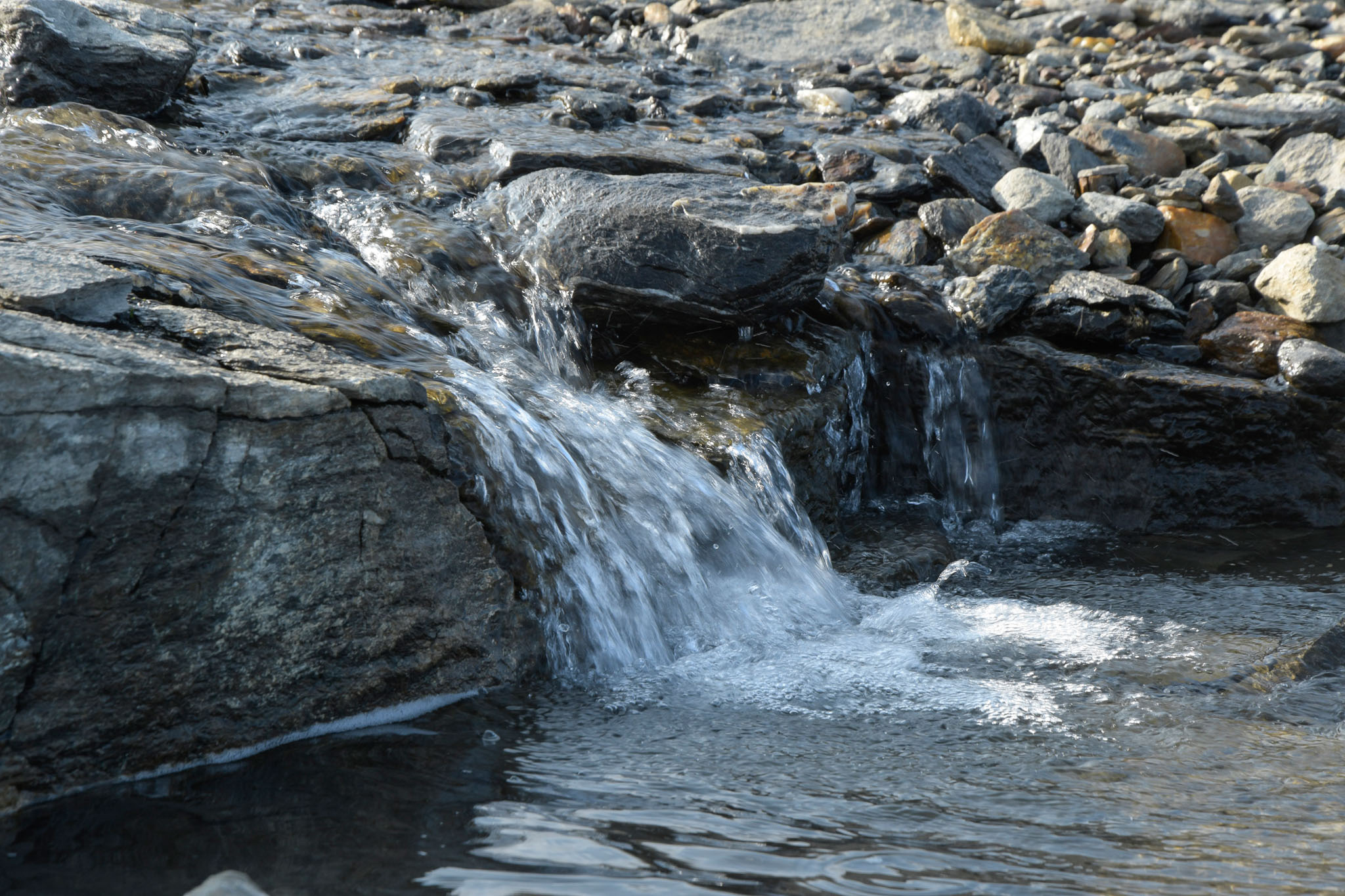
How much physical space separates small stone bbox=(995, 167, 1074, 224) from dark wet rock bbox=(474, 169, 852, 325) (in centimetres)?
229

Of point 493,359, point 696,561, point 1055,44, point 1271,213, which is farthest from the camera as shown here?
point 1055,44

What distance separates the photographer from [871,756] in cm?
273

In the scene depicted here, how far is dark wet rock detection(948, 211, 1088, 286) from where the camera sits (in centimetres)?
620

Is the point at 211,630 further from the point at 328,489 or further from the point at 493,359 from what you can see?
the point at 493,359

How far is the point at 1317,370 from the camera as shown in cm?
549

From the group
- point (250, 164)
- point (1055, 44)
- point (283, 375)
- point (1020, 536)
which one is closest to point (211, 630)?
point (283, 375)

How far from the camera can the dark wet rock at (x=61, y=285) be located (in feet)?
9.08

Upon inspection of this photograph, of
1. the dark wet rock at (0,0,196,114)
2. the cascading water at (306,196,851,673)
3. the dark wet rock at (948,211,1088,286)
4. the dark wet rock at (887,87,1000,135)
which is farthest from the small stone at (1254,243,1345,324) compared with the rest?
the dark wet rock at (0,0,196,114)

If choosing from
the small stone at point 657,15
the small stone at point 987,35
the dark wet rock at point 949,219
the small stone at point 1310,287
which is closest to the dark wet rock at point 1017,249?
the dark wet rock at point 949,219

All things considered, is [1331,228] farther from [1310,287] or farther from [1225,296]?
[1225,296]

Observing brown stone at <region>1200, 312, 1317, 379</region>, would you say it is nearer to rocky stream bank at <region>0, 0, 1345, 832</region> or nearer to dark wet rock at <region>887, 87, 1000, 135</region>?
rocky stream bank at <region>0, 0, 1345, 832</region>

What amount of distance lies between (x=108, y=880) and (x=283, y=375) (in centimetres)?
137

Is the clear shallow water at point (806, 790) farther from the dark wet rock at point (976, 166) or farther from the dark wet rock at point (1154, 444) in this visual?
the dark wet rock at point (976, 166)

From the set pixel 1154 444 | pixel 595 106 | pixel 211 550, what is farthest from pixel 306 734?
pixel 595 106
